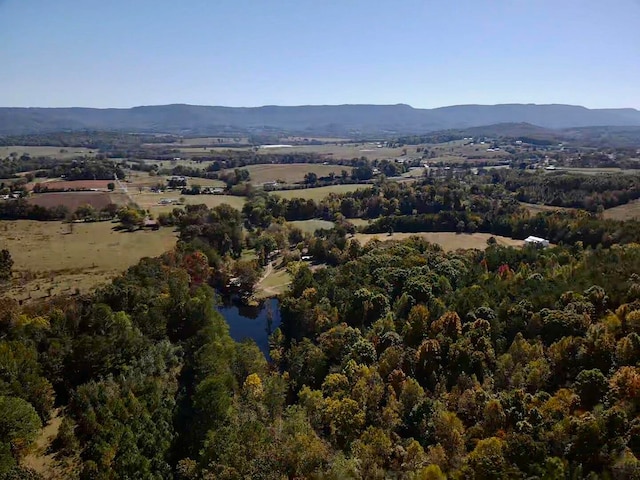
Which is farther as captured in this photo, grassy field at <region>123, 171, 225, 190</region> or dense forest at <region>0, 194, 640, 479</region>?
grassy field at <region>123, 171, 225, 190</region>

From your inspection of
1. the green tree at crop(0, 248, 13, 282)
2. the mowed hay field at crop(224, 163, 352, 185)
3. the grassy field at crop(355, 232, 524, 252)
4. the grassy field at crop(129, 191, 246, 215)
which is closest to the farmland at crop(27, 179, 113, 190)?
the grassy field at crop(129, 191, 246, 215)

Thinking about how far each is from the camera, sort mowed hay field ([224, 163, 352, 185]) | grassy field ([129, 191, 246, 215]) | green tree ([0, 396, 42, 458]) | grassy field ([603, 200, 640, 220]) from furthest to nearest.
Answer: mowed hay field ([224, 163, 352, 185])
grassy field ([129, 191, 246, 215])
grassy field ([603, 200, 640, 220])
green tree ([0, 396, 42, 458])

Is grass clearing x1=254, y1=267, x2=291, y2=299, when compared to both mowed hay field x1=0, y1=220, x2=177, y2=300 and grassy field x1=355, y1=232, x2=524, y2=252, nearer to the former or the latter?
mowed hay field x1=0, y1=220, x2=177, y2=300

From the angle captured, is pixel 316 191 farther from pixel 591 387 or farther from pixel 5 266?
pixel 591 387

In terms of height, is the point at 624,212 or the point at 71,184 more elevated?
the point at 71,184

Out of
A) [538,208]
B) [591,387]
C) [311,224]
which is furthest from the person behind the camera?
[538,208]

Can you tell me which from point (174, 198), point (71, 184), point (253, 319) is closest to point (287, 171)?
point (174, 198)
